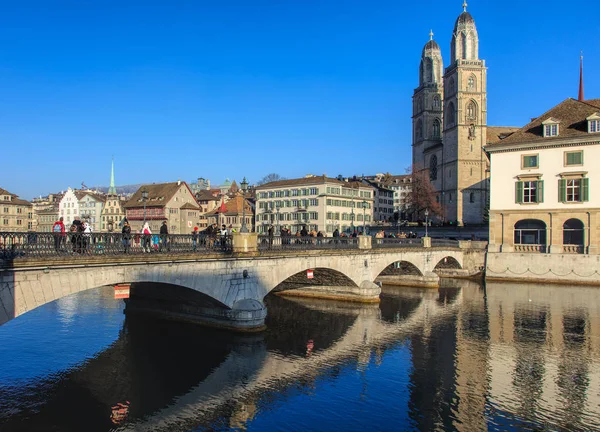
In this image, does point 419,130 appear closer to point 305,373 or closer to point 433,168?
point 433,168

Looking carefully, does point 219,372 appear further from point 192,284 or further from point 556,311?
point 556,311

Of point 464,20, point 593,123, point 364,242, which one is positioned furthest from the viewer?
point 464,20

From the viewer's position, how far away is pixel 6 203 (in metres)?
87.9

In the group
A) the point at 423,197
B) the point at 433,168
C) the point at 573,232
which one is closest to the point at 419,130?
the point at 433,168

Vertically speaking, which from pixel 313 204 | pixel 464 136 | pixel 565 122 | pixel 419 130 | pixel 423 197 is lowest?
pixel 313 204

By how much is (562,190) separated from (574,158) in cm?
332

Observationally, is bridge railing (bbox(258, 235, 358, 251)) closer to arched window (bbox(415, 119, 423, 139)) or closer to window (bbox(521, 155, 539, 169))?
window (bbox(521, 155, 539, 169))

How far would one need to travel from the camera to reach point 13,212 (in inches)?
3511

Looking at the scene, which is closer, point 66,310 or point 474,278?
A: point 66,310

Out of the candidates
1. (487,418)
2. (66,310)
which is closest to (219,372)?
(487,418)

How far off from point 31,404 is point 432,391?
13.3 meters

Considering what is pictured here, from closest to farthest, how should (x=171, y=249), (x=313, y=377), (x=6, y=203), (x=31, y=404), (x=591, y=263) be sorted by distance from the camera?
1. (x=31, y=404)
2. (x=313, y=377)
3. (x=171, y=249)
4. (x=591, y=263)
5. (x=6, y=203)

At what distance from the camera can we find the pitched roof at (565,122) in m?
50.9

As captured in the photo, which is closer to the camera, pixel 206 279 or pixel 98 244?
pixel 98 244
